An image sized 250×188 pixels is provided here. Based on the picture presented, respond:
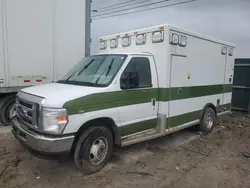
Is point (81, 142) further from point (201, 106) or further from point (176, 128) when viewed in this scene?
point (201, 106)

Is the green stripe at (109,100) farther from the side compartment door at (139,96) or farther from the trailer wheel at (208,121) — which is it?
the trailer wheel at (208,121)

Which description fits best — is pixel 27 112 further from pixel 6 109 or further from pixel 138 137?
pixel 6 109

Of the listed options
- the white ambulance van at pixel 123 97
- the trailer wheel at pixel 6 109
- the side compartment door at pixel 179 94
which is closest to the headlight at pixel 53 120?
the white ambulance van at pixel 123 97

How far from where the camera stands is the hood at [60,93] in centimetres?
355

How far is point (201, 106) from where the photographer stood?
256 inches

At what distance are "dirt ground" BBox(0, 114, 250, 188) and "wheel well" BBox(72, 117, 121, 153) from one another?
572mm

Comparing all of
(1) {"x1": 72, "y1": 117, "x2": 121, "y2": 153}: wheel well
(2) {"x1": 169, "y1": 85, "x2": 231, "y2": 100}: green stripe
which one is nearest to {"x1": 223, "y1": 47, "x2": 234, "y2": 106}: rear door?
(2) {"x1": 169, "y1": 85, "x2": 231, "y2": 100}: green stripe

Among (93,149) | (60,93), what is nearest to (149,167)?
(93,149)

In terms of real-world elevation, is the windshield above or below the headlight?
above

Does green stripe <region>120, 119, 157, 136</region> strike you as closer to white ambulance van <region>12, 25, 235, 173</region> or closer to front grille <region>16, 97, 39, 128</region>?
white ambulance van <region>12, 25, 235, 173</region>

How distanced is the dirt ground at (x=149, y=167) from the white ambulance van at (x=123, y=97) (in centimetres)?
40

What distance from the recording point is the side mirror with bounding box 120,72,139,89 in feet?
14.4

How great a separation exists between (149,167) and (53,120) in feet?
6.94

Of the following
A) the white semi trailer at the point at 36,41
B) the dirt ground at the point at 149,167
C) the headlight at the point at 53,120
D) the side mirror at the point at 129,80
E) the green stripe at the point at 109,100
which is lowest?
the dirt ground at the point at 149,167
